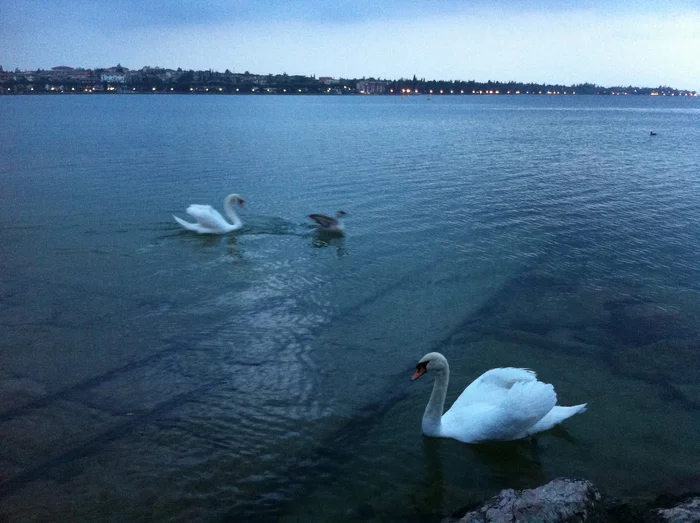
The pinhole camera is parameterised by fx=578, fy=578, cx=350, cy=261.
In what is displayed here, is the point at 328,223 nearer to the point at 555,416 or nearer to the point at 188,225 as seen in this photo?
the point at 188,225

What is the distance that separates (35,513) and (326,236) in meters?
10.1

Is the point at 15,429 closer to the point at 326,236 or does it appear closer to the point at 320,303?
the point at 320,303

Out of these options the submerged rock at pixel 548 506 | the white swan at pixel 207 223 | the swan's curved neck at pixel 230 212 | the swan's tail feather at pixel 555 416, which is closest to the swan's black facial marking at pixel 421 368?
the swan's tail feather at pixel 555 416

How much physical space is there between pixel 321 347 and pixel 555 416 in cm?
348

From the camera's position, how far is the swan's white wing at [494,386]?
21.7 feet

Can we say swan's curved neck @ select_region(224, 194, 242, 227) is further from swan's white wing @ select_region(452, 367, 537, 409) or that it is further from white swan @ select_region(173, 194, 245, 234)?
swan's white wing @ select_region(452, 367, 537, 409)

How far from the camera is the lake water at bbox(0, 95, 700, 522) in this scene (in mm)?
5836

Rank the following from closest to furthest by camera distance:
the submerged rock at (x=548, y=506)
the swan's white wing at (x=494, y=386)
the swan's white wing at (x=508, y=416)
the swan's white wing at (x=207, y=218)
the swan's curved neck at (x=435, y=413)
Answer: the submerged rock at (x=548, y=506) → the swan's white wing at (x=508, y=416) → the swan's curved neck at (x=435, y=413) → the swan's white wing at (x=494, y=386) → the swan's white wing at (x=207, y=218)

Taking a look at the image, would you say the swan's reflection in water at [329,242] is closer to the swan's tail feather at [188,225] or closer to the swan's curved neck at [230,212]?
the swan's curved neck at [230,212]

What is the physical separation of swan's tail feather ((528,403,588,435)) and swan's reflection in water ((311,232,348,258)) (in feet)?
24.6

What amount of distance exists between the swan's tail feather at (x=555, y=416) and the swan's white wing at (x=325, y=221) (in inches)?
342

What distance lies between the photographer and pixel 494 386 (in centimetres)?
673

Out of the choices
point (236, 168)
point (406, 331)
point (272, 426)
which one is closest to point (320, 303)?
point (406, 331)

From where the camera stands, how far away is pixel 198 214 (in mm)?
14953
